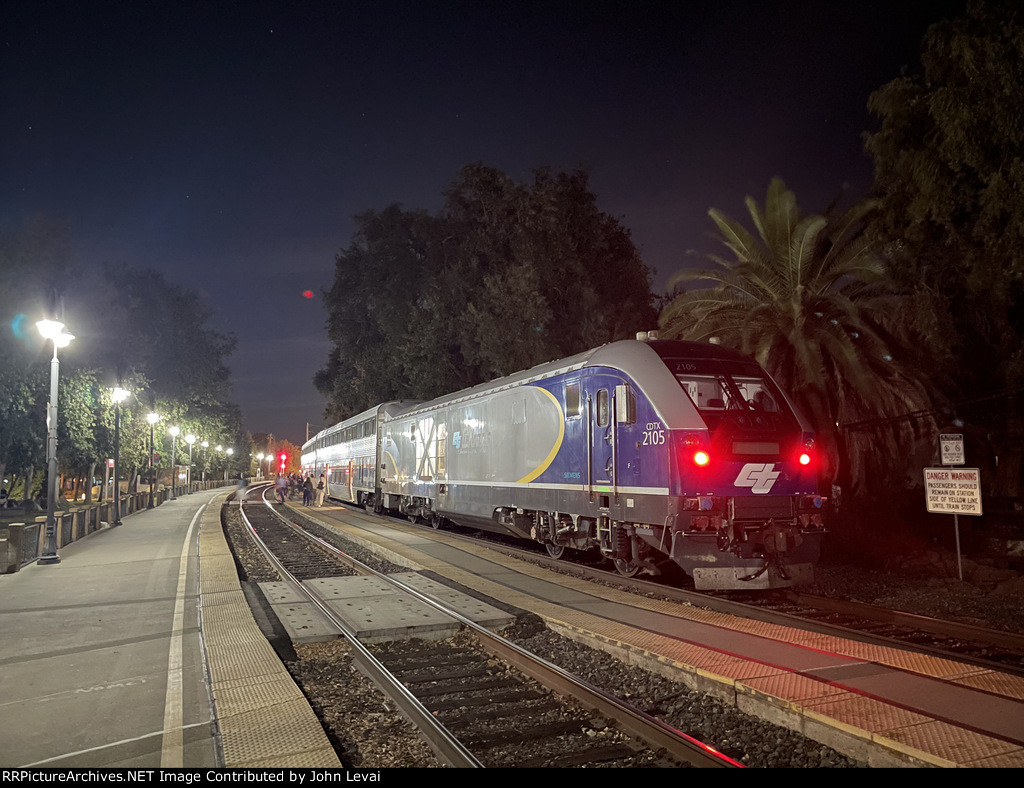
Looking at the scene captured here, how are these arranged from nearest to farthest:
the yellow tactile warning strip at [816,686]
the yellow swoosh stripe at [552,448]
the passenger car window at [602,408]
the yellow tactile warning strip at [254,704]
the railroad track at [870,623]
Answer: the yellow tactile warning strip at [816,686] → the yellow tactile warning strip at [254,704] → the railroad track at [870,623] → the passenger car window at [602,408] → the yellow swoosh stripe at [552,448]

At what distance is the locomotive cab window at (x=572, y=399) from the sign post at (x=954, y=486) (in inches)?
227

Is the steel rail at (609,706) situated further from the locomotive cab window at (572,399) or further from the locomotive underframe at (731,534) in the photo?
the locomotive cab window at (572,399)

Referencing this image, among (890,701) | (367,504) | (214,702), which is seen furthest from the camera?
(367,504)

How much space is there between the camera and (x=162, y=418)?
160 ft

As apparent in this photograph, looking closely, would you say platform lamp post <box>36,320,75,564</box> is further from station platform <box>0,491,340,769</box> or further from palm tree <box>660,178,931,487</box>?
palm tree <box>660,178,931,487</box>

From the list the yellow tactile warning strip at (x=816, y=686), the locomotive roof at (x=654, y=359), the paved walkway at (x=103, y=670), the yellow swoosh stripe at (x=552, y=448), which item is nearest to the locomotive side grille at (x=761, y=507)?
the locomotive roof at (x=654, y=359)

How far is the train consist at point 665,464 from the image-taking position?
32.6 feet

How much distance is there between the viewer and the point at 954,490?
1176cm

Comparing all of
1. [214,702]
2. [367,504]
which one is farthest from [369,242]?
[214,702]

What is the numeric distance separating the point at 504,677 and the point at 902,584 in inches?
299

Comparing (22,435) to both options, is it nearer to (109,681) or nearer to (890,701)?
(109,681)

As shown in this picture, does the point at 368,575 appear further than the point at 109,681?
Yes

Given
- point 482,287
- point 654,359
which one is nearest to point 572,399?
point 654,359

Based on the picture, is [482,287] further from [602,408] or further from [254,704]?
[254,704]
